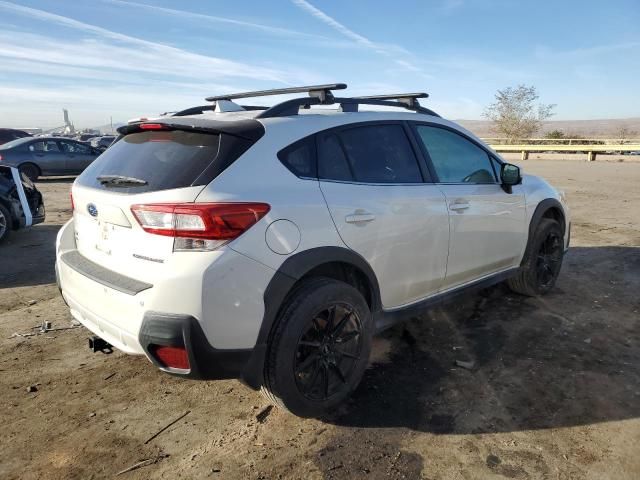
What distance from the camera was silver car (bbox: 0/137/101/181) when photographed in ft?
47.9

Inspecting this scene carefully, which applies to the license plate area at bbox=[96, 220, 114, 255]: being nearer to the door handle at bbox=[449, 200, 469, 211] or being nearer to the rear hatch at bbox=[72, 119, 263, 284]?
the rear hatch at bbox=[72, 119, 263, 284]

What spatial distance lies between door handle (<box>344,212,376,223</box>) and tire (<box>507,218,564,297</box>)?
2.19m

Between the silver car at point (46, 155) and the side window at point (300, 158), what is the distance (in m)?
14.4

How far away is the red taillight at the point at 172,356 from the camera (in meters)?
2.31

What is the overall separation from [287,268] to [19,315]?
3215 mm

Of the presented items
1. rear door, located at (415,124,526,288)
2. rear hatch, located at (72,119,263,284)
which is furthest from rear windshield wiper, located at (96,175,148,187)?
rear door, located at (415,124,526,288)

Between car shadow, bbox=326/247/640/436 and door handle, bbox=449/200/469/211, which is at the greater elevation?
door handle, bbox=449/200/469/211

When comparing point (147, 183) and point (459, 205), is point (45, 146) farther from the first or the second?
point (459, 205)

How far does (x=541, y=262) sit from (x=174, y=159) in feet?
12.0

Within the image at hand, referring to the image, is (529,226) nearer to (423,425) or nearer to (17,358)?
(423,425)

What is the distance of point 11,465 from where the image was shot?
2.45m

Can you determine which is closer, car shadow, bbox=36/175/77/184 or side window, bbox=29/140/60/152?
side window, bbox=29/140/60/152

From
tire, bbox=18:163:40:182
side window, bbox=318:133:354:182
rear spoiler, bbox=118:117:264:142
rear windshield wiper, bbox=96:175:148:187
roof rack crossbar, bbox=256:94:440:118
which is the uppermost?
roof rack crossbar, bbox=256:94:440:118

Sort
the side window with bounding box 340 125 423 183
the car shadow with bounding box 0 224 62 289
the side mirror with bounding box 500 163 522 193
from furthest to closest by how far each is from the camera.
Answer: the car shadow with bounding box 0 224 62 289 < the side mirror with bounding box 500 163 522 193 < the side window with bounding box 340 125 423 183
